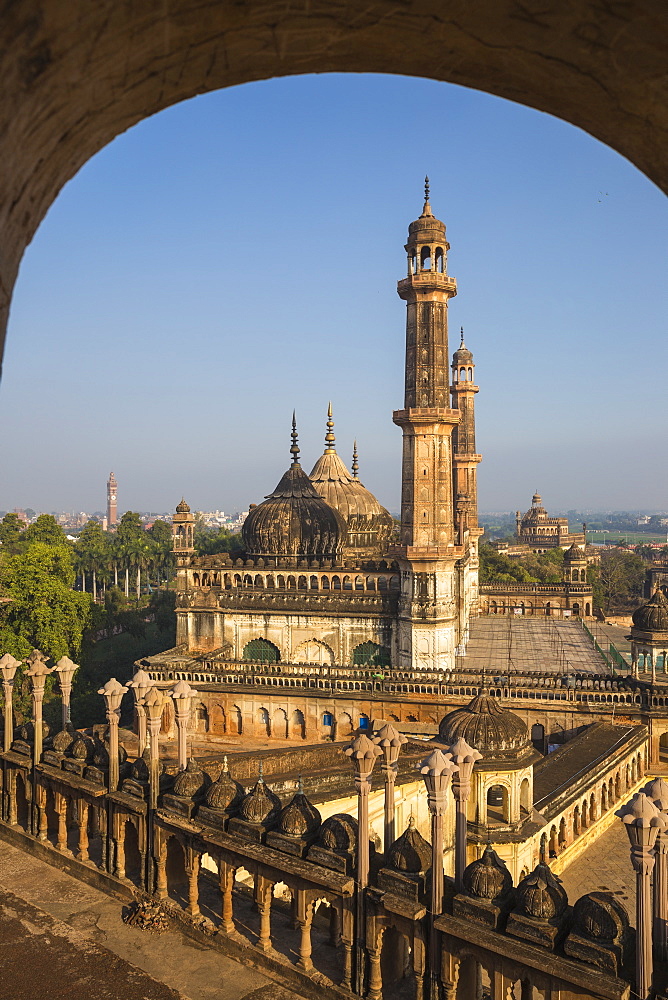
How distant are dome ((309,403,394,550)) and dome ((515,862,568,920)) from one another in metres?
34.3

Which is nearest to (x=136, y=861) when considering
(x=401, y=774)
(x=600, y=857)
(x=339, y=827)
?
(x=339, y=827)

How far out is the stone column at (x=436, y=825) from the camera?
27.2 ft

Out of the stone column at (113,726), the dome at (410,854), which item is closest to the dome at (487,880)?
the dome at (410,854)

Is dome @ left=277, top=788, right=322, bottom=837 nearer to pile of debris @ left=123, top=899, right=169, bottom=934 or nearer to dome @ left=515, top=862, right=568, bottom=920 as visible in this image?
pile of debris @ left=123, top=899, right=169, bottom=934

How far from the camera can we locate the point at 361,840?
898 centimetres

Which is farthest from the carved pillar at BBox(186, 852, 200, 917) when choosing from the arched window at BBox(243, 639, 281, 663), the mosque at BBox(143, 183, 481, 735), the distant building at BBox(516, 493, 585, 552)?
the distant building at BBox(516, 493, 585, 552)

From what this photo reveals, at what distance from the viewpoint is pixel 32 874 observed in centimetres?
1245

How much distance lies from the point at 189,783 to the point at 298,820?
7.61 ft

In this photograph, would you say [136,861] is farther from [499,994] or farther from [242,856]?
[499,994]

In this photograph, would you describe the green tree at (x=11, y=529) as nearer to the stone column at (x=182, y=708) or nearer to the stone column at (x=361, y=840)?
the stone column at (x=182, y=708)

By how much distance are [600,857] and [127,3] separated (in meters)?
18.5

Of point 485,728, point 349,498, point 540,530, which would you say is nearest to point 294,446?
point 349,498

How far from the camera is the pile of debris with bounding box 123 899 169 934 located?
10578 mm

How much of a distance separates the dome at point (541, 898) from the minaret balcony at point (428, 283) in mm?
27431
